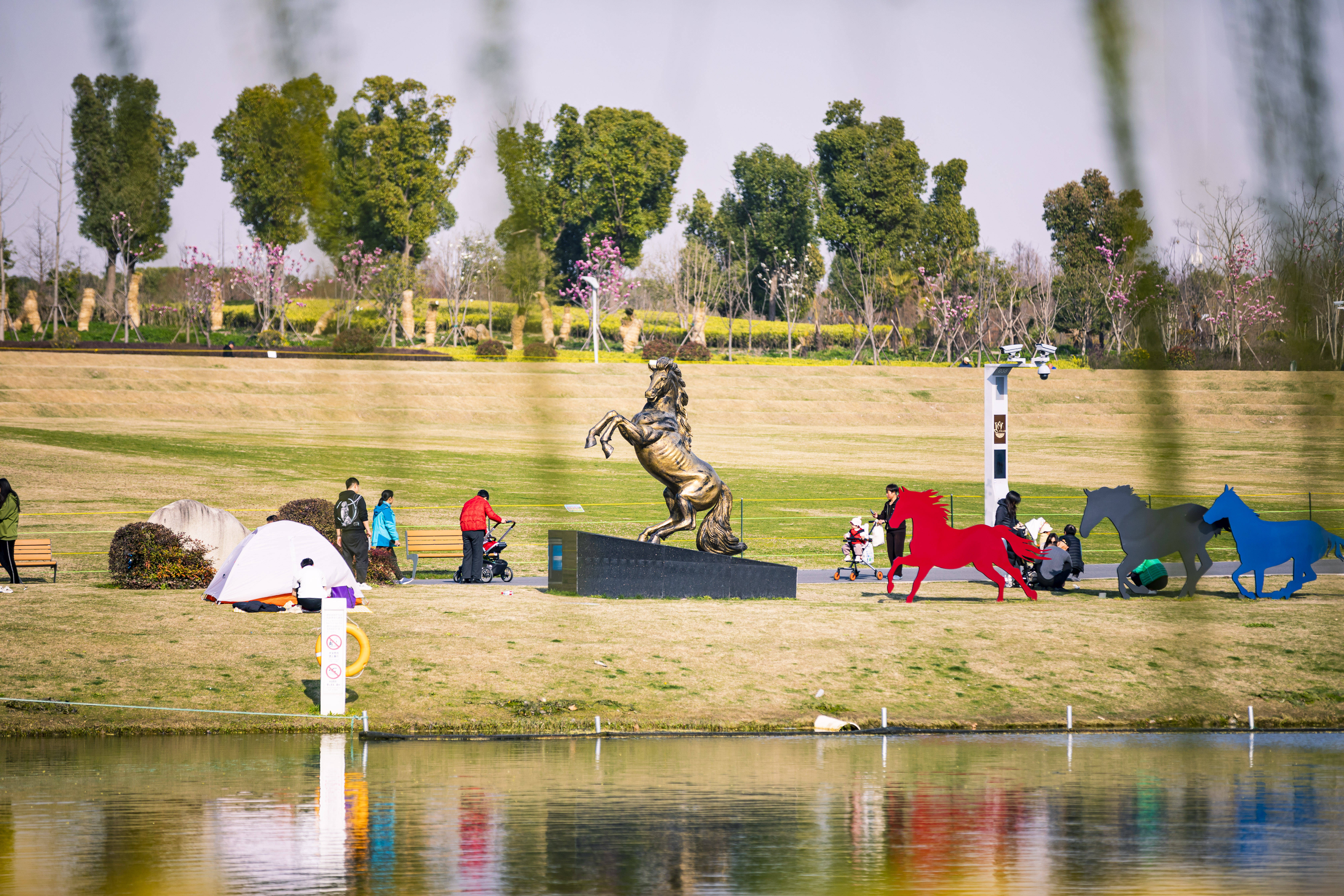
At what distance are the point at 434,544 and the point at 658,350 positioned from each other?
43.2 metres

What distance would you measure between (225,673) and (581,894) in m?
10.00

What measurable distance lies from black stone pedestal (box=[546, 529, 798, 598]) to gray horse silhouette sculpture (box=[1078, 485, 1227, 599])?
591cm

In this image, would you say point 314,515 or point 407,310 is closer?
point 407,310

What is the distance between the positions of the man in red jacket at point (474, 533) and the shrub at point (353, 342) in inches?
634

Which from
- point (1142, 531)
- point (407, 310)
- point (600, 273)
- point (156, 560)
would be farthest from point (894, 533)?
point (407, 310)

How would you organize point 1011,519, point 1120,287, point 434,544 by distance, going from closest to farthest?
1. point 1120,287
2. point 1011,519
3. point 434,544

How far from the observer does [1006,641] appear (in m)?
19.4

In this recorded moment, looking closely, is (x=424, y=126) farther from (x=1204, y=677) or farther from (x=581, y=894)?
(x=1204, y=677)

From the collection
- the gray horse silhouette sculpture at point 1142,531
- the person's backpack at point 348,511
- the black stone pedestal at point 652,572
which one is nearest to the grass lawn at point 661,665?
the black stone pedestal at point 652,572

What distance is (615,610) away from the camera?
2030 centimetres

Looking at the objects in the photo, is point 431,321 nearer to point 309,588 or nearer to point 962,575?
point 309,588

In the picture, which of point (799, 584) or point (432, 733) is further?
point (799, 584)

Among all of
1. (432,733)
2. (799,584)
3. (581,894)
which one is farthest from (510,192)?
(799,584)

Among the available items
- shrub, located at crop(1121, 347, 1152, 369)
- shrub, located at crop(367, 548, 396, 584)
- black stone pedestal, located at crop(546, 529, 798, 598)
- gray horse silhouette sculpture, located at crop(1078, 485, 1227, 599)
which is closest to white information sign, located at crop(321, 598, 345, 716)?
black stone pedestal, located at crop(546, 529, 798, 598)
